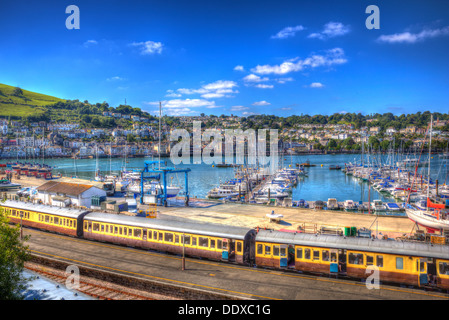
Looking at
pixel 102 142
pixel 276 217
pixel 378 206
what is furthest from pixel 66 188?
pixel 102 142

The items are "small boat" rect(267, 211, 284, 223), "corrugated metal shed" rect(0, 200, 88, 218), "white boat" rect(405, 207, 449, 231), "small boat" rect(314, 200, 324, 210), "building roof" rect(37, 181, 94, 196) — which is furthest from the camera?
"small boat" rect(314, 200, 324, 210)

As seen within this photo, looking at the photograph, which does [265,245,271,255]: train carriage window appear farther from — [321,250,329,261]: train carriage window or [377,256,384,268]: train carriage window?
[377,256,384,268]: train carriage window

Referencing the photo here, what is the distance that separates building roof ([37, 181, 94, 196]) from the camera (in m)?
24.7

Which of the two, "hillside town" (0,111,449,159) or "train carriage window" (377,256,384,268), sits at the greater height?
"hillside town" (0,111,449,159)

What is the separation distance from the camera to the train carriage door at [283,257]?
13.5 meters

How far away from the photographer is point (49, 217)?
21.1 metres

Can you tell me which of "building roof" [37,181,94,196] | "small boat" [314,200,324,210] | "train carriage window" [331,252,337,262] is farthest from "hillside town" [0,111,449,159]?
"train carriage window" [331,252,337,262]

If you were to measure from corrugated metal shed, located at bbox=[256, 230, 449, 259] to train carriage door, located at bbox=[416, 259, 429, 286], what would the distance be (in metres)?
0.25

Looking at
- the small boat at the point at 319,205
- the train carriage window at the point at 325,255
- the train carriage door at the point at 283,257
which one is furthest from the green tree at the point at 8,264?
the small boat at the point at 319,205

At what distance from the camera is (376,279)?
12039 millimetres
